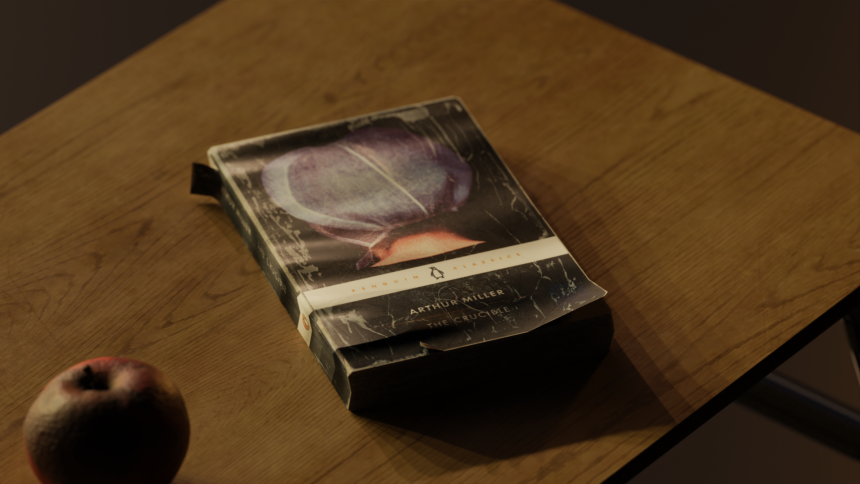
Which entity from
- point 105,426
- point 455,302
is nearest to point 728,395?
point 455,302

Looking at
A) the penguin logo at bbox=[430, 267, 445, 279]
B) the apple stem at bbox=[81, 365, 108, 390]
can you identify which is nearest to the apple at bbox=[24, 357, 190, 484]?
the apple stem at bbox=[81, 365, 108, 390]

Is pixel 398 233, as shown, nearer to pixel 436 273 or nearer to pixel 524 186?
pixel 436 273

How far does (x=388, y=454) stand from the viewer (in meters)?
0.60

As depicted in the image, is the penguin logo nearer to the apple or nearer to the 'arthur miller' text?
the 'arthur miller' text

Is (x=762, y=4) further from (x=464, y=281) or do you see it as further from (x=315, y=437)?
(x=315, y=437)

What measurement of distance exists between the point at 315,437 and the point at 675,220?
44 centimetres

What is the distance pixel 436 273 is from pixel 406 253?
39 mm

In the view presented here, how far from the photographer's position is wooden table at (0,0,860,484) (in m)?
0.62

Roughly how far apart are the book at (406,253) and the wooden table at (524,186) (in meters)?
0.03

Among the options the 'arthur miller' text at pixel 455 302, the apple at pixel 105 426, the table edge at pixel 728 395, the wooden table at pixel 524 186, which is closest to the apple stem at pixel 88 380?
the apple at pixel 105 426

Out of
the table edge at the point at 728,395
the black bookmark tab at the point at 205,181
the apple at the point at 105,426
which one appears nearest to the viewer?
the apple at the point at 105,426

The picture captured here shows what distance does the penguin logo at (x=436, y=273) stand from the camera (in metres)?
0.69

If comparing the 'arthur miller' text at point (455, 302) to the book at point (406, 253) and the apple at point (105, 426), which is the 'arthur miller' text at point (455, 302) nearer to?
the book at point (406, 253)

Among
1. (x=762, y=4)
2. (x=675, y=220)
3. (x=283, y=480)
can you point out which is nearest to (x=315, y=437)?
(x=283, y=480)
